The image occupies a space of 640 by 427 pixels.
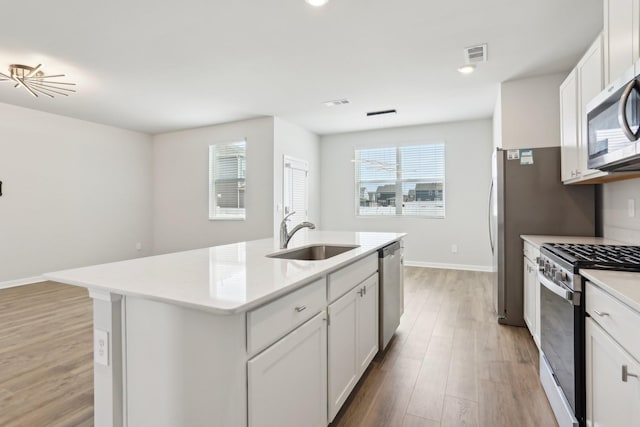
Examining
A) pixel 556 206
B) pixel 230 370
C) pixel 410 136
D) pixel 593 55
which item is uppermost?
pixel 410 136

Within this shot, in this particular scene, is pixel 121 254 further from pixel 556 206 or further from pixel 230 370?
pixel 556 206

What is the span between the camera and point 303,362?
4.59ft

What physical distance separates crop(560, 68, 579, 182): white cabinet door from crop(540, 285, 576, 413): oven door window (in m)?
1.27

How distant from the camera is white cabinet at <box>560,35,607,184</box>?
7.18 ft

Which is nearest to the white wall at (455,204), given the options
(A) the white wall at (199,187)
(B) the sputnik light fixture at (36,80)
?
(A) the white wall at (199,187)

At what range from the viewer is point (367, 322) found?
2227mm

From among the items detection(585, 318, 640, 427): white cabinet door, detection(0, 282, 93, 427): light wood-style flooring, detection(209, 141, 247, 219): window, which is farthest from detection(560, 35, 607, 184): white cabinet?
detection(209, 141, 247, 219): window

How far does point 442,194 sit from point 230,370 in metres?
5.80

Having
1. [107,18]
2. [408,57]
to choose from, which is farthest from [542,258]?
[107,18]

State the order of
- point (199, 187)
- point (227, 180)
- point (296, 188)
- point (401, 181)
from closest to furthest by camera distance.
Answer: point (227, 180) < point (296, 188) < point (199, 187) < point (401, 181)

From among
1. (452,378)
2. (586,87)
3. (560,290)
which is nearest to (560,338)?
(560,290)

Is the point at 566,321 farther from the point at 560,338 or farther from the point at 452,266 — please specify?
the point at 452,266

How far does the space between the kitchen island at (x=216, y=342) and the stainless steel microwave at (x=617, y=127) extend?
1451 mm

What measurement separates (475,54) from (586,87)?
1243 mm
